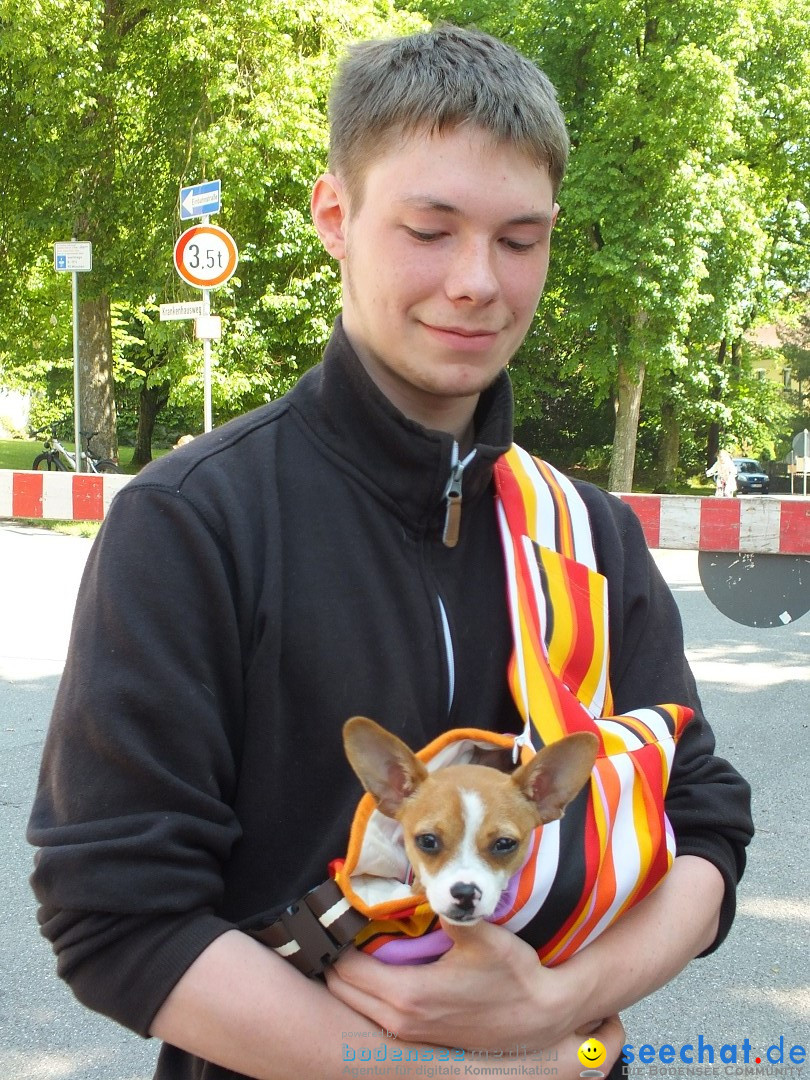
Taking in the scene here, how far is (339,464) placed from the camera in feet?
4.97

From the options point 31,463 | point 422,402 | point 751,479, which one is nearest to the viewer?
point 422,402

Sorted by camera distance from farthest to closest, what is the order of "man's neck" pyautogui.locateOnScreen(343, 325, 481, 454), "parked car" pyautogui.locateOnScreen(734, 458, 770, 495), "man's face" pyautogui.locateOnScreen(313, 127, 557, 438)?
"parked car" pyautogui.locateOnScreen(734, 458, 770, 495) < "man's neck" pyautogui.locateOnScreen(343, 325, 481, 454) < "man's face" pyautogui.locateOnScreen(313, 127, 557, 438)

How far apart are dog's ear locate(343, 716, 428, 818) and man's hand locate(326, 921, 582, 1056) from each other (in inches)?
6.9

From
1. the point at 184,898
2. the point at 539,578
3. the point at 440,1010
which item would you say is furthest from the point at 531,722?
the point at 184,898

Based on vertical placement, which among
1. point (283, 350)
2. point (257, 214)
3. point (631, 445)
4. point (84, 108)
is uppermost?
point (84, 108)

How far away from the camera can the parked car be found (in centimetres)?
4022

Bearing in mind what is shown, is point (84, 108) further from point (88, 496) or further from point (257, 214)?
point (88, 496)

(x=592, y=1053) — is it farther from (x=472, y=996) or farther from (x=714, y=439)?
(x=714, y=439)

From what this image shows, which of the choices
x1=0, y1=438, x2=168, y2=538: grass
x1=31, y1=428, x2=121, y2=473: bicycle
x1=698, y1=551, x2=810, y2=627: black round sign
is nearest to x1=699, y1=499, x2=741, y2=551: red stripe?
x1=698, y1=551, x2=810, y2=627: black round sign

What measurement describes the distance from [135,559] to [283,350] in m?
19.6

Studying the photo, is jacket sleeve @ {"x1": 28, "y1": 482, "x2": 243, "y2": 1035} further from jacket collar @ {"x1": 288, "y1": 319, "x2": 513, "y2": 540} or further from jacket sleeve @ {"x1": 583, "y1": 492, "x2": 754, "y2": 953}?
jacket sleeve @ {"x1": 583, "y1": 492, "x2": 754, "y2": 953}

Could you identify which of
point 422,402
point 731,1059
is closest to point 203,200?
point 731,1059

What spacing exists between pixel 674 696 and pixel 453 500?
1.58 ft

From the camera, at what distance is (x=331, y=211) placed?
64.5 inches
